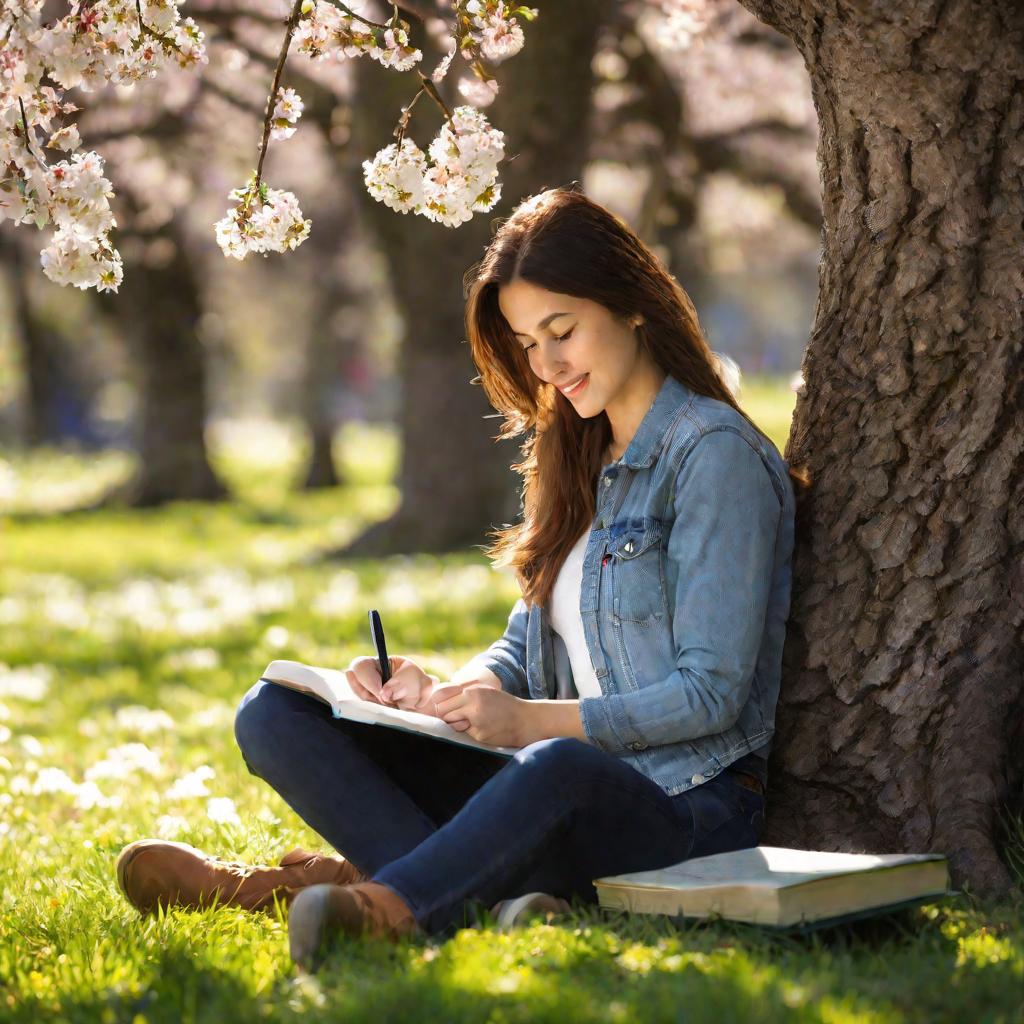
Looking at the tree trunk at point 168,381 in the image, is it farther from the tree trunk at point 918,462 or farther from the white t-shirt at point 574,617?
the tree trunk at point 918,462

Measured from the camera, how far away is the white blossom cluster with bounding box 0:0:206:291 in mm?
3176

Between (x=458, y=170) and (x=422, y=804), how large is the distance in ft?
4.86

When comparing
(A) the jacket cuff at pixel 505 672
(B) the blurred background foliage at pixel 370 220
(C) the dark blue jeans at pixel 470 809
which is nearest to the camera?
(C) the dark blue jeans at pixel 470 809

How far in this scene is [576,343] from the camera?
3.37 m

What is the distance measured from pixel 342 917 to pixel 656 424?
4.30 ft

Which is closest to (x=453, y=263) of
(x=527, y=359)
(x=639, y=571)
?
(x=527, y=359)

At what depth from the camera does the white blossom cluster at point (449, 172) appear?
134 inches

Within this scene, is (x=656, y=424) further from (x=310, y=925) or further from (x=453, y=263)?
(x=453, y=263)

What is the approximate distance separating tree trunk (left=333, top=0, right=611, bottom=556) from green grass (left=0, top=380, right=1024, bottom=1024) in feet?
2.60

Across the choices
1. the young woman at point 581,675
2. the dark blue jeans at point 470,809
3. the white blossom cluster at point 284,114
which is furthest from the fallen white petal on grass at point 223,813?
the white blossom cluster at point 284,114

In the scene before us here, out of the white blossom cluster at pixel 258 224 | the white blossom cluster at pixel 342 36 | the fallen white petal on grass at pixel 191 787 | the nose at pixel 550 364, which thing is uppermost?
the white blossom cluster at pixel 342 36

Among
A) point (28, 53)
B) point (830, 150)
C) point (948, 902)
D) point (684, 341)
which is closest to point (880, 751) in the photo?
point (948, 902)

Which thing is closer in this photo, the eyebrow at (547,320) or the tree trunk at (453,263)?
the eyebrow at (547,320)

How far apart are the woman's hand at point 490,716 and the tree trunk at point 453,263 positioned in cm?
707
